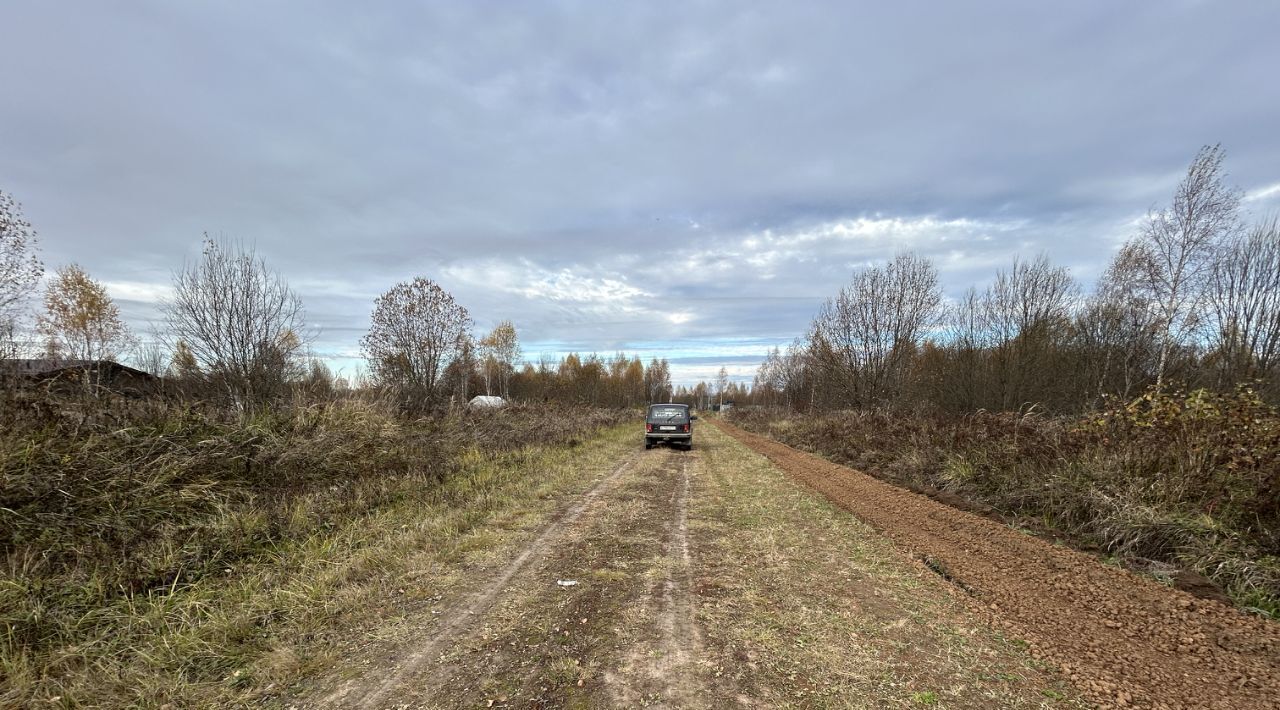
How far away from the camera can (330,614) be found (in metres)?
3.88

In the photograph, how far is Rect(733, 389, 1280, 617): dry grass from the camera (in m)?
5.00

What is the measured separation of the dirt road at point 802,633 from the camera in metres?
2.89

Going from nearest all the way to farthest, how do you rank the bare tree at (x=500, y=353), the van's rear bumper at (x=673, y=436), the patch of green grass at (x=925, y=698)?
the patch of green grass at (x=925, y=698) → the van's rear bumper at (x=673, y=436) → the bare tree at (x=500, y=353)

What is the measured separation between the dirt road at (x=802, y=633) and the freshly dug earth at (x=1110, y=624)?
0.05 ft

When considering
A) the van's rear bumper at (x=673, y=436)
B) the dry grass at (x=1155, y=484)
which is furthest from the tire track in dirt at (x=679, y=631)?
the van's rear bumper at (x=673, y=436)

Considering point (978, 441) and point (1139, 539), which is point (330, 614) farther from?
point (978, 441)

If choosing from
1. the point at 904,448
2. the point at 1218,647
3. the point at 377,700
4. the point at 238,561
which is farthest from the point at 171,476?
the point at 904,448

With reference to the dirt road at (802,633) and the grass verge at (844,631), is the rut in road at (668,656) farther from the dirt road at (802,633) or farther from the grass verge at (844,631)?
the grass verge at (844,631)

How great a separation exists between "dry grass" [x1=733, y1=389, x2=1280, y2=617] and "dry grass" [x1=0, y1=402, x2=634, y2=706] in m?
7.99

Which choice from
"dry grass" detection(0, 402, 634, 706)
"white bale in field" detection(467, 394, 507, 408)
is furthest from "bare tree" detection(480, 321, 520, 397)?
"dry grass" detection(0, 402, 634, 706)

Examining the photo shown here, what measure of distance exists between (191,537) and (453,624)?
13.4 ft

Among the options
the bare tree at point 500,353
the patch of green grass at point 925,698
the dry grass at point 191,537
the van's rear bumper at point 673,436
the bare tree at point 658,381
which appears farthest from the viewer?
the bare tree at point 658,381

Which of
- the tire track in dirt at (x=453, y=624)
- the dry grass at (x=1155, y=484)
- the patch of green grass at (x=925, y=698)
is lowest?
the tire track in dirt at (x=453, y=624)

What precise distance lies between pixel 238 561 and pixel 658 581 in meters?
4.69
